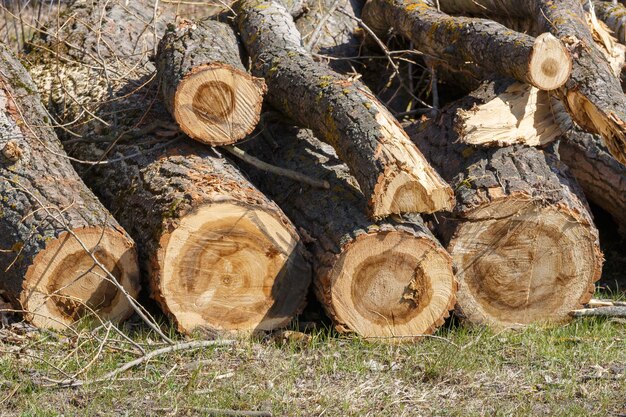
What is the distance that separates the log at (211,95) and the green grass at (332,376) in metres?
1.19

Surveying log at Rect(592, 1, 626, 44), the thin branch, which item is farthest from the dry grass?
log at Rect(592, 1, 626, 44)

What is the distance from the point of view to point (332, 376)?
180 inches

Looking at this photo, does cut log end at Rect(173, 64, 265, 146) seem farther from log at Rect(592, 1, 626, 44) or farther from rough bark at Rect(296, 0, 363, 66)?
log at Rect(592, 1, 626, 44)

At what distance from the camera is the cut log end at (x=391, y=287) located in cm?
484

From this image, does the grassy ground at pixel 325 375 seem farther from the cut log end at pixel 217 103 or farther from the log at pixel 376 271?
the cut log end at pixel 217 103

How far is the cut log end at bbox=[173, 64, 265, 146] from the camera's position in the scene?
204 inches

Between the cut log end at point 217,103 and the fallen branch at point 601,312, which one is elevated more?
the cut log end at point 217,103

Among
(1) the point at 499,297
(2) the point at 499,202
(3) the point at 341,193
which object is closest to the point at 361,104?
(3) the point at 341,193

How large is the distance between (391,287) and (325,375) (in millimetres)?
641

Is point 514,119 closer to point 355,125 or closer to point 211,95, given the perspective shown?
point 355,125

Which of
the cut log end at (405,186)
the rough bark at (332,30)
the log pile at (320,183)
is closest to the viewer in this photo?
the cut log end at (405,186)

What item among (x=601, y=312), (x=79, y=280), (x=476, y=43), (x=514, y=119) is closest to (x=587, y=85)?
(x=514, y=119)

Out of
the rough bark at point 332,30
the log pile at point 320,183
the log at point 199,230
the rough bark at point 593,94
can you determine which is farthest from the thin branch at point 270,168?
the rough bark at point 332,30

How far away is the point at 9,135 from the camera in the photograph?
525 cm
